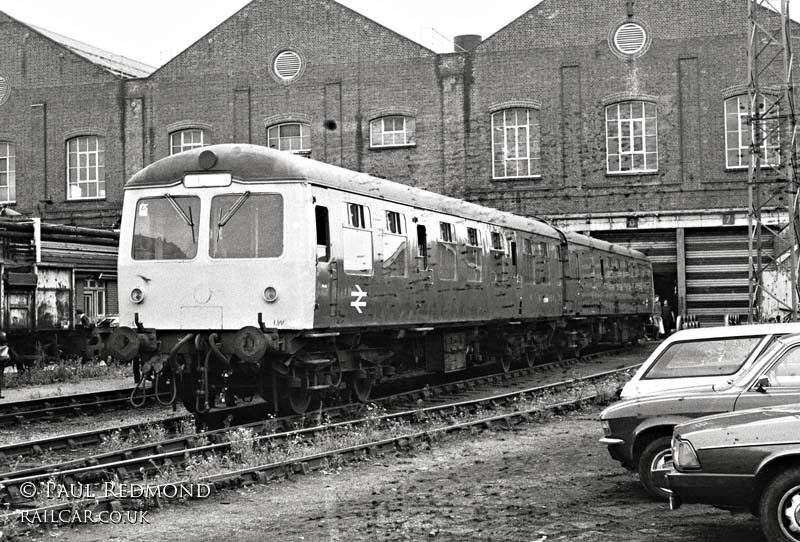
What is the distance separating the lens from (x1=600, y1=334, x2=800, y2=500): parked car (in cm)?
818

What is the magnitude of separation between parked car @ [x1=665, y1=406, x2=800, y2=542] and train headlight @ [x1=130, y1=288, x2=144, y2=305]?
8.23 m

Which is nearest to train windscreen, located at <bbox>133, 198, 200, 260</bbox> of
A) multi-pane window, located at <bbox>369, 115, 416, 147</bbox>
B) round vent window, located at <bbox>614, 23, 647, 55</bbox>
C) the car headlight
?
the car headlight

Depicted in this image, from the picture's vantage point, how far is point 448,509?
28.4 feet

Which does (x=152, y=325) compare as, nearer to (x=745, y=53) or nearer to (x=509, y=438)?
(x=509, y=438)

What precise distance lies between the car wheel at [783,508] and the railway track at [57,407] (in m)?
10.1

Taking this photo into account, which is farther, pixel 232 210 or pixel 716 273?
pixel 716 273

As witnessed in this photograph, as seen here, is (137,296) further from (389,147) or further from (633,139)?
(633,139)

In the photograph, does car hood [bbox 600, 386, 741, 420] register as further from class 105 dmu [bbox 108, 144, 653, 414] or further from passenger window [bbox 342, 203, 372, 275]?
passenger window [bbox 342, 203, 372, 275]

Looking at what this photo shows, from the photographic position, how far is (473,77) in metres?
34.4

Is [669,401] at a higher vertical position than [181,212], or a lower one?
lower

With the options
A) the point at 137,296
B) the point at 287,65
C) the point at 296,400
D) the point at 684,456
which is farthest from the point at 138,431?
the point at 287,65

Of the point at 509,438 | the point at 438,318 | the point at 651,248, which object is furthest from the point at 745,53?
the point at 509,438

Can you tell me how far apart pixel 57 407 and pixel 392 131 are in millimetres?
20573

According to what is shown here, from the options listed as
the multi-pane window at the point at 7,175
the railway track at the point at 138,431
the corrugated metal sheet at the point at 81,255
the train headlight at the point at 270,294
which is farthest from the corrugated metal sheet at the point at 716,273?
the multi-pane window at the point at 7,175
